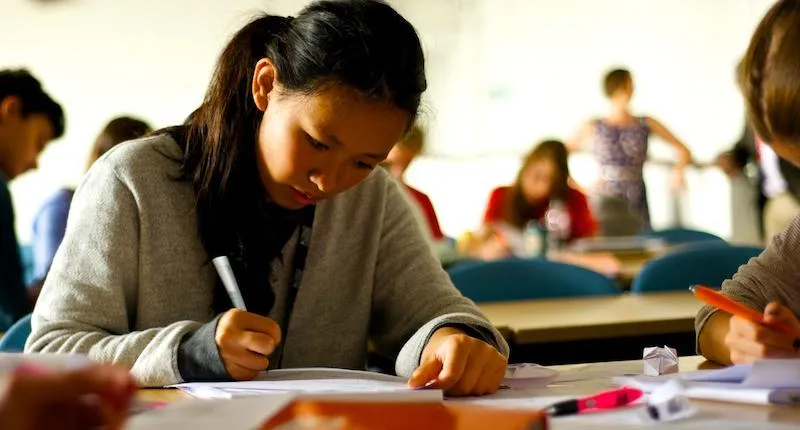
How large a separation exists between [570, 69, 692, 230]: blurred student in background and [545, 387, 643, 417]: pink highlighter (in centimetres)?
562

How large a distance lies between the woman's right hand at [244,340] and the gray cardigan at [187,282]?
0.7 inches

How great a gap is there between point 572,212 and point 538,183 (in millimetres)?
206

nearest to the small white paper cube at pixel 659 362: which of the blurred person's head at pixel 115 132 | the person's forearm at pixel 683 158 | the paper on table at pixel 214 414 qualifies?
the paper on table at pixel 214 414

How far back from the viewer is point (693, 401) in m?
1.14

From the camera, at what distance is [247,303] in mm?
1593

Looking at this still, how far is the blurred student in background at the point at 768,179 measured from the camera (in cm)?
510

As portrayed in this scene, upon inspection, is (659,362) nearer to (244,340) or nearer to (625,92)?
(244,340)

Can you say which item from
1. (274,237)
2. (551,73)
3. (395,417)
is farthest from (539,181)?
(395,417)

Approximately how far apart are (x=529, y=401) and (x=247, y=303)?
55 centimetres

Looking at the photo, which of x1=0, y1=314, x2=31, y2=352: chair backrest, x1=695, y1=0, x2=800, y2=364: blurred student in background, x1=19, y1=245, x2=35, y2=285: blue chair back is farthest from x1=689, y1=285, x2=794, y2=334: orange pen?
x1=19, y1=245, x2=35, y2=285: blue chair back

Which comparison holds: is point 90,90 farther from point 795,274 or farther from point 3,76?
point 795,274

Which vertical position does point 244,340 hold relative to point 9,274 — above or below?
above

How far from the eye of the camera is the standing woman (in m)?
1.34

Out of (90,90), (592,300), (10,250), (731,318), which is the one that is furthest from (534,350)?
(90,90)
